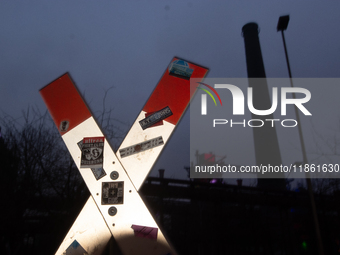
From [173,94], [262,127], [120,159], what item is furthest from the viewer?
[262,127]

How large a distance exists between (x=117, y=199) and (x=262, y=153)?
27644 millimetres

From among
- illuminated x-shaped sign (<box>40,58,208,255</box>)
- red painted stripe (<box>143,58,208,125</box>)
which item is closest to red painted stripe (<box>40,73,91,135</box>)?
illuminated x-shaped sign (<box>40,58,208,255</box>)

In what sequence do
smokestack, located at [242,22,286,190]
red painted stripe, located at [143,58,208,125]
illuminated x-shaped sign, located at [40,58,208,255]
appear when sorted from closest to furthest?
illuminated x-shaped sign, located at [40,58,208,255], red painted stripe, located at [143,58,208,125], smokestack, located at [242,22,286,190]

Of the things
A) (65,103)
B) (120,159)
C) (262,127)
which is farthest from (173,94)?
(262,127)

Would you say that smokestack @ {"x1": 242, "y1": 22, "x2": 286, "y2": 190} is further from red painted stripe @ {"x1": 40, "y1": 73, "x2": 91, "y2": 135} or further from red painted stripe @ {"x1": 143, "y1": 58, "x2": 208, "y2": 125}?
red painted stripe @ {"x1": 40, "y1": 73, "x2": 91, "y2": 135}

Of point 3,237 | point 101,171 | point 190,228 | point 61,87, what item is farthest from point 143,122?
point 190,228

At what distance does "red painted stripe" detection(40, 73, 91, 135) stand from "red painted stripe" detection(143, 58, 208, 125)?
411 millimetres

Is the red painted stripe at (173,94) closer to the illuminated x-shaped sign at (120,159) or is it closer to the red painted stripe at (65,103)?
the illuminated x-shaped sign at (120,159)

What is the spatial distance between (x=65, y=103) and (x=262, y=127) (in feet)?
92.9

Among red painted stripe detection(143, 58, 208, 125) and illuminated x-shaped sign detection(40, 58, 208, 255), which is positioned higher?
red painted stripe detection(143, 58, 208, 125)

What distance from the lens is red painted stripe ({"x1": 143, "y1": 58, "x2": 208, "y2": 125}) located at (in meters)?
1.59

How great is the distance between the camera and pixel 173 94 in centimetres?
162

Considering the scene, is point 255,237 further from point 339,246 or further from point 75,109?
point 75,109

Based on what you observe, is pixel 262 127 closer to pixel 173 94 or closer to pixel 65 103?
pixel 173 94
